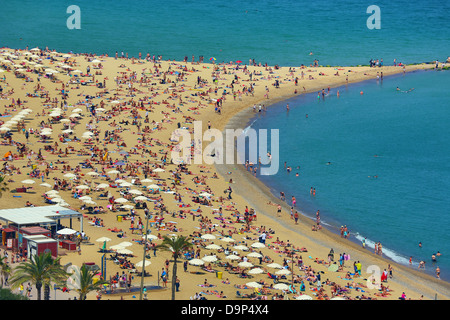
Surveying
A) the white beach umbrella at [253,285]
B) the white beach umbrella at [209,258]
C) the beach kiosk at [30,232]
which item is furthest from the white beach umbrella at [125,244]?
the white beach umbrella at [253,285]

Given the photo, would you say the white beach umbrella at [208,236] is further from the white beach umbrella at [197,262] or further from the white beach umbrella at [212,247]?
the white beach umbrella at [197,262]

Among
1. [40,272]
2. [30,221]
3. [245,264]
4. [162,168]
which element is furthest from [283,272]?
[162,168]

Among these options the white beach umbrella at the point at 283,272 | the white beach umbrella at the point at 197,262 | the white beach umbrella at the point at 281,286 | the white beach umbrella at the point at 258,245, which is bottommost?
the white beach umbrella at the point at 281,286

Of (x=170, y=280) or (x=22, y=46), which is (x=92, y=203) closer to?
(x=170, y=280)

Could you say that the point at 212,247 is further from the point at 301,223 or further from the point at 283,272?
the point at 301,223

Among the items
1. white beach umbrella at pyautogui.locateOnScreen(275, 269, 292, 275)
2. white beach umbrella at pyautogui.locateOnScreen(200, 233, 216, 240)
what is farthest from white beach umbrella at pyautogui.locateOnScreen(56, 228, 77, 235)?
white beach umbrella at pyautogui.locateOnScreen(275, 269, 292, 275)

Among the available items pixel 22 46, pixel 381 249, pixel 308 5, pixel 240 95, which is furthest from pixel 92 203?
pixel 308 5

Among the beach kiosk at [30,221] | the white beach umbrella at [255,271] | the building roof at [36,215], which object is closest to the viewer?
the beach kiosk at [30,221]
